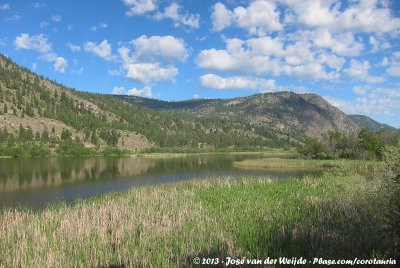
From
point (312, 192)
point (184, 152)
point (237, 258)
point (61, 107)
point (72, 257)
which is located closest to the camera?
point (237, 258)

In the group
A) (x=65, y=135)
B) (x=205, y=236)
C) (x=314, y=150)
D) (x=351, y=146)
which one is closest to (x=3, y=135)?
(x=65, y=135)

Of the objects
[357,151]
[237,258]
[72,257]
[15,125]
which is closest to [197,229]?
[237,258]

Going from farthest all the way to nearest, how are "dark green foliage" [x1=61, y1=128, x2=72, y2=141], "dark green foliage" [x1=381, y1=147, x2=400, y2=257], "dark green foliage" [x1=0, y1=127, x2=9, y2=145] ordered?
"dark green foliage" [x1=61, y1=128, x2=72, y2=141] < "dark green foliage" [x1=0, y1=127, x2=9, y2=145] < "dark green foliage" [x1=381, y1=147, x2=400, y2=257]

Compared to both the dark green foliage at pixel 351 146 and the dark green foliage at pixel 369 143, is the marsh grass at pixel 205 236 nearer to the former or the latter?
the dark green foliage at pixel 369 143

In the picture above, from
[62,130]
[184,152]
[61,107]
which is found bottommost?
[184,152]

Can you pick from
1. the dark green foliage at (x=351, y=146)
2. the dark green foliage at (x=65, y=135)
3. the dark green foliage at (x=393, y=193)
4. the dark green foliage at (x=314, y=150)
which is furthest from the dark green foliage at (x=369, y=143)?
the dark green foliage at (x=65, y=135)

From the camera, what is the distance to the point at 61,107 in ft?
618

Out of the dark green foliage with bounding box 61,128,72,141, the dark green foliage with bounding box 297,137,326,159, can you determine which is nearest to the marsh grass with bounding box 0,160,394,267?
the dark green foliage with bounding box 297,137,326,159

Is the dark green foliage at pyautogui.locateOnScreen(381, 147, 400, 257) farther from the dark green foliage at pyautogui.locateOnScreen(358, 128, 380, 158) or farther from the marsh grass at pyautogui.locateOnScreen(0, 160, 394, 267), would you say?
the dark green foliage at pyautogui.locateOnScreen(358, 128, 380, 158)

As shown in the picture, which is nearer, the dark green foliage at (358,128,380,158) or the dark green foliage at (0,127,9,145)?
the dark green foliage at (358,128,380,158)

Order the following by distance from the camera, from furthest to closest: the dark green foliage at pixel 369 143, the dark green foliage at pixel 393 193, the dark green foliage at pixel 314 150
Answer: the dark green foliage at pixel 314 150, the dark green foliage at pixel 369 143, the dark green foliage at pixel 393 193

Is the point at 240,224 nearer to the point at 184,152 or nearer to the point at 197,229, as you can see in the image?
the point at 197,229

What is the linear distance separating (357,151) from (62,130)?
498ft

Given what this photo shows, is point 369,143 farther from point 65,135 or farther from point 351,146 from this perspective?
point 65,135
